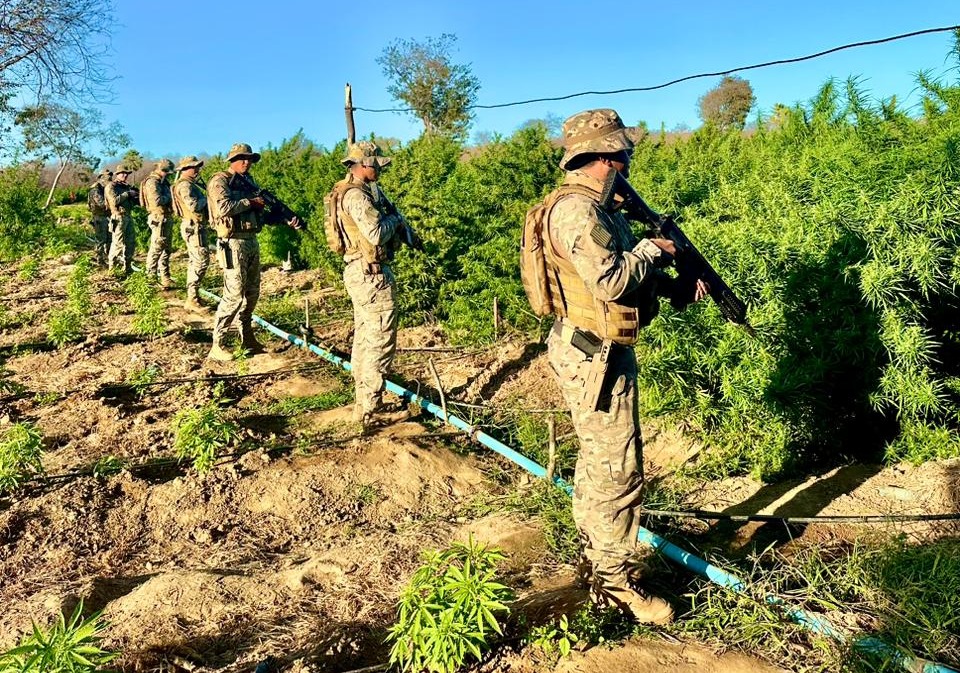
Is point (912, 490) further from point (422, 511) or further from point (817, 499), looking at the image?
point (422, 511)

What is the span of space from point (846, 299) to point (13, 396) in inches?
276

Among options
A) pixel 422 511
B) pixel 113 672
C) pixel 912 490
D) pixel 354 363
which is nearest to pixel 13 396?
pixel 354 363

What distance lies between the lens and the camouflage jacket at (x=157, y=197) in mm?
12180

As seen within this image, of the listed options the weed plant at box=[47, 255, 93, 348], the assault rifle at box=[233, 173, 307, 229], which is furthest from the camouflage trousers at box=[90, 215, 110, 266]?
the assault rifle at box=[233, 173, 307, 229]

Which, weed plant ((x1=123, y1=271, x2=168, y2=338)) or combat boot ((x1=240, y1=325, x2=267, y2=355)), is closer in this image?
combat boot ((x1=240, y1=325, x2=267, y2=355))

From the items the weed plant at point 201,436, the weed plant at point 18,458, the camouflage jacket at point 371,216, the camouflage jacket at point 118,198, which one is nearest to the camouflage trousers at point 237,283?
the camouflage jacket at point 371,216

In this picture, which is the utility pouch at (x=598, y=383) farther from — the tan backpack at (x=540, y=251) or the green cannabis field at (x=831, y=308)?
the green cannabis field at (x=831, y=308)

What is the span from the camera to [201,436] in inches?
194

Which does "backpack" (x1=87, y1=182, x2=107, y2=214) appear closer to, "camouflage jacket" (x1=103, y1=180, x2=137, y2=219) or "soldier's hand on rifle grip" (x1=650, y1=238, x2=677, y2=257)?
"camouflage jacket" (x1=103, y1=180, x2=137, y2=219)

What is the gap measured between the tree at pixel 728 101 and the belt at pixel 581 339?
26.6 feet

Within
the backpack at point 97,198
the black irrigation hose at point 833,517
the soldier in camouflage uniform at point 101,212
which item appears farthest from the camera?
the backpack at point 97,198

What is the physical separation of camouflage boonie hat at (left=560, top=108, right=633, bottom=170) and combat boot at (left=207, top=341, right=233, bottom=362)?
222 inches

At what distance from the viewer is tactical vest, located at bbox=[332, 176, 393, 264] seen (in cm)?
561

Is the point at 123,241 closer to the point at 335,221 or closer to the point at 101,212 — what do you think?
the point at 101,212
